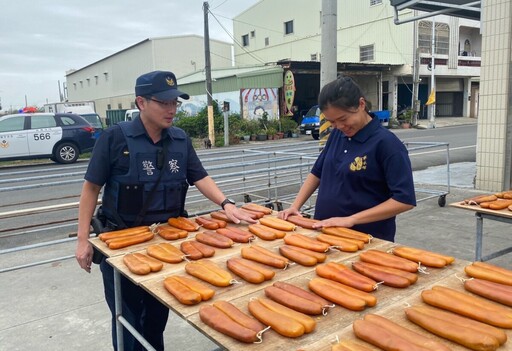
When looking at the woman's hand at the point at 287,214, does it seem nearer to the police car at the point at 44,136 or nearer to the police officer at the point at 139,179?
the police officer at the point at 139,179

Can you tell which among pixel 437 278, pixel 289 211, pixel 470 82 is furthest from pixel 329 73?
pixel 470 82

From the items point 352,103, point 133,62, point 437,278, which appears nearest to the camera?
point 437,278

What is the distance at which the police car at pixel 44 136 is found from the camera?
13.9m

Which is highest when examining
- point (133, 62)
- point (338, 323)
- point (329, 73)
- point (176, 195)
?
point (133, 62)

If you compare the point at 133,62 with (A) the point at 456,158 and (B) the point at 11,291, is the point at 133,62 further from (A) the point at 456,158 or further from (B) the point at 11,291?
(B) the point at 11,291

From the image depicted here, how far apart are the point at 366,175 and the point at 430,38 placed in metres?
33.1

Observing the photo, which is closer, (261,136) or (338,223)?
(338,223)

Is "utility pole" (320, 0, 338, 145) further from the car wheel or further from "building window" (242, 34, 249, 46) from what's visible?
"building window" (242, 34, 249, 46)

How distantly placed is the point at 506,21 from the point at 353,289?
7838mm

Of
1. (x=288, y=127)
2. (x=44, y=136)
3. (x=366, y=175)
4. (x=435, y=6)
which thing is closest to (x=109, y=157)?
(x=366, y=175)

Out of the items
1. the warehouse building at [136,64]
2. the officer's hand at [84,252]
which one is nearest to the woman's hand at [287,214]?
the officer's hand at [84,252]

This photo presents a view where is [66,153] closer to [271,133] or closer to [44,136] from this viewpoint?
[44,136]

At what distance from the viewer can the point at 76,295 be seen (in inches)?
173

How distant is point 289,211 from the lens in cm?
304
